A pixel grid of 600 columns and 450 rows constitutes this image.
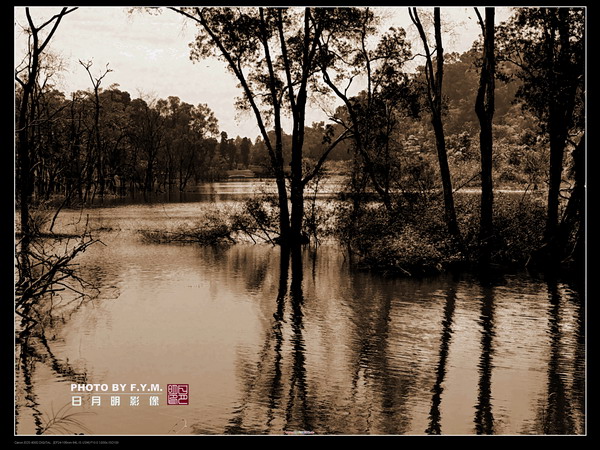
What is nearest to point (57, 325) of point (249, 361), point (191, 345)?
point (191, 345)

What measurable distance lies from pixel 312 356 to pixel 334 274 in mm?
10719

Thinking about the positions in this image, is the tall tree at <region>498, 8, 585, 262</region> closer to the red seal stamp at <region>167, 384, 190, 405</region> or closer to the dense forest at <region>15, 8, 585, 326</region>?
the dense forest at <region>15, 8, 585, 326</region>

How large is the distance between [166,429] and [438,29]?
68.8 ft

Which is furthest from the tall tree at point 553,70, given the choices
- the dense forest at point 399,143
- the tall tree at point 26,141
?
the tall tree at point 26,141

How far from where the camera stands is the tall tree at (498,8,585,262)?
2366cm

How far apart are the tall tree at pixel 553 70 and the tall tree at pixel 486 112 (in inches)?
60.5

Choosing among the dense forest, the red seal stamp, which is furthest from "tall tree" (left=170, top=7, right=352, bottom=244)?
the red seal stamp

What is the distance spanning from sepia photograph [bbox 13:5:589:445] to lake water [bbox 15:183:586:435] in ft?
0.19

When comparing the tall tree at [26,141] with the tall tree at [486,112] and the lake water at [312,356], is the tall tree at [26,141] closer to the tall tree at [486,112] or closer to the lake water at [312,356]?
the lake water at [312,356]

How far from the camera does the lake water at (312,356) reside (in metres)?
10.4

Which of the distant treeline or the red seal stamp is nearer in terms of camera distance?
the red seal stamp

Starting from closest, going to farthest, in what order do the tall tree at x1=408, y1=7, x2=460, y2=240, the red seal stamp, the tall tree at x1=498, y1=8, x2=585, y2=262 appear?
the red seal stamp
the tall tree at x1=498, y1=8, x2=585, y2=262
the tall tree at x1=408, y1=7, x2=460, y2=240

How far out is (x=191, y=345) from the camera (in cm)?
1465
